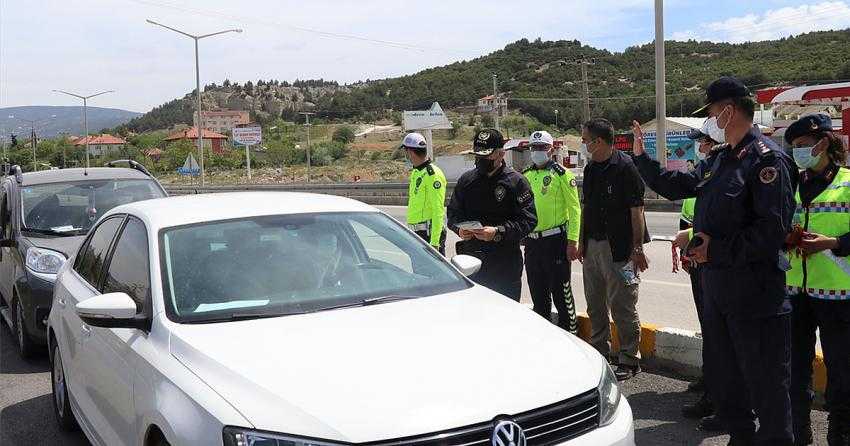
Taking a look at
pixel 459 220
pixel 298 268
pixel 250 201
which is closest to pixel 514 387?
pixel 298 268

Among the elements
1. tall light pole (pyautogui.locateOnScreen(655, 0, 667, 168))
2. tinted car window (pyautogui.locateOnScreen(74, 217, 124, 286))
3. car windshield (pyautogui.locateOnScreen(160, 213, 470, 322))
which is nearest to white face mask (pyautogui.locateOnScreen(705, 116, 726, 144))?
car windshield (pyautogui.locateOnScreen(160, 213, 470, 322))

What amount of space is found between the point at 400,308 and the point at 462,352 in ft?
1.89

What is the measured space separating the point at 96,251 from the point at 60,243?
283 cm

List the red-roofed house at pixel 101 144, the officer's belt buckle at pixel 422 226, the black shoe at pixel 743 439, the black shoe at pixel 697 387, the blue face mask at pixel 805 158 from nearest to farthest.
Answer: the black shoe at pixel 743 439, the blue face mask at pixel 805 158, the black shoe at pixel 697 387, the officer's belt buckle at pixel 422 226, the red-roofed house at pixel 101 144

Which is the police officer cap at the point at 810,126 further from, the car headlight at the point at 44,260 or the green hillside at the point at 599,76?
the green hillside at the point at 599,76

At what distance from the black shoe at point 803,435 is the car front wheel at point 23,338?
6110 millimetres

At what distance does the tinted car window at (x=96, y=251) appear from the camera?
4.45 metres

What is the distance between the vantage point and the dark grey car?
6695 mm

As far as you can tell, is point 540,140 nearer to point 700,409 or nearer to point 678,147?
point 700,409

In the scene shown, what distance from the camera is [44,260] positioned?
22.3ft

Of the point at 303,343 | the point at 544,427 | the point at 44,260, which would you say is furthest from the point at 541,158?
the point at 44,260

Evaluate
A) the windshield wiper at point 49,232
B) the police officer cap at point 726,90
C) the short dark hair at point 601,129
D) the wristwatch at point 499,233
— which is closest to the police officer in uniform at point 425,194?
the wristwatch at point 499,233

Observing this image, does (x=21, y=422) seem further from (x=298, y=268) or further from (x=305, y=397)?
(x=305, y=397)

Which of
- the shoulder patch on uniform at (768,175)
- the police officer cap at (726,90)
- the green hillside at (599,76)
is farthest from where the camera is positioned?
the green hillside at (599,76)
